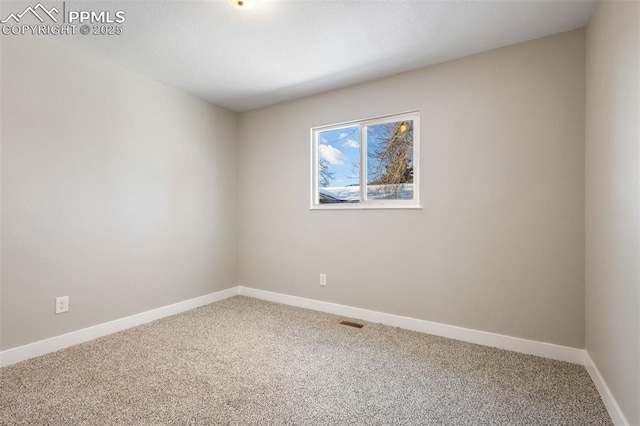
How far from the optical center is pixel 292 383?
179 cm

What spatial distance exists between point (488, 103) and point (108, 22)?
2772 millimetres

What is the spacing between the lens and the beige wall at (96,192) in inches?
81.3

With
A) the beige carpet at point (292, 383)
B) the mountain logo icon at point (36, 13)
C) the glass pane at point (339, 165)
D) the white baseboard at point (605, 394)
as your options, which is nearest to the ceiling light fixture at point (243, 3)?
the mountain logo icon at point (36, 13)

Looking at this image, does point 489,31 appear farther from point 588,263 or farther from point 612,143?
point 588,263

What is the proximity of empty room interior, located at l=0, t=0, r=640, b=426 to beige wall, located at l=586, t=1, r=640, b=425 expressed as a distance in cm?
2

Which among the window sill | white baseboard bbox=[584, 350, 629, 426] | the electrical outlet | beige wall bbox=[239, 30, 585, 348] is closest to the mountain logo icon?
the electrical outlet

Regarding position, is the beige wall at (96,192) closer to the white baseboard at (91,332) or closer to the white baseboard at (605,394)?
the white baseboard at (91,332)

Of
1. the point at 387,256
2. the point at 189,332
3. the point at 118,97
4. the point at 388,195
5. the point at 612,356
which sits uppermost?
the point at 118,97

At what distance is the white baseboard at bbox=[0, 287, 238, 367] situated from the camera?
6.68ft

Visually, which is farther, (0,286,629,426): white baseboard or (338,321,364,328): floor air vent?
(338,321,364,328): floor air vent

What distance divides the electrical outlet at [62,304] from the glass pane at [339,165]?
7.68ft

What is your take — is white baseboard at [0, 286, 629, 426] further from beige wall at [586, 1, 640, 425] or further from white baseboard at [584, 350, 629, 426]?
beige wall at [586, 1, 640, 425]

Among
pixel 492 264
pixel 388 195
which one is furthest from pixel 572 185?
pixel 388 195

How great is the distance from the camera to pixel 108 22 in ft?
6.60
